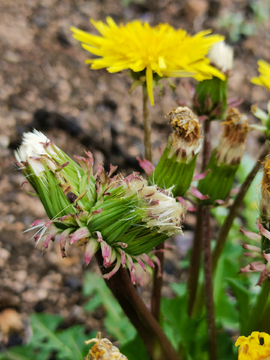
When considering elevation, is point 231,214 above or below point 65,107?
below

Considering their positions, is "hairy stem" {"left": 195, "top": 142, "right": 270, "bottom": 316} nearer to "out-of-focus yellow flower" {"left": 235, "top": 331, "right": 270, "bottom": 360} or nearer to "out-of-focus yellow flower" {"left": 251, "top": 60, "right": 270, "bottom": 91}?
"out-of-focus yellow flower" {"left": 251, "top": 60, "right": 270, "bottom": 91}

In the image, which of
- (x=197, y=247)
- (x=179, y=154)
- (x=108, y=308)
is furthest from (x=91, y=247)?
(x=108, y=308)

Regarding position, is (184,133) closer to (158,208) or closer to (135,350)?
(158,208)

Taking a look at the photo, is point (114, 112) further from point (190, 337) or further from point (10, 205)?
point (190, 337)

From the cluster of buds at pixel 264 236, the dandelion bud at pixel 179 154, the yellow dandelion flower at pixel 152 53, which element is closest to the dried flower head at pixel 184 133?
the dandelion bud at pixel 179 154

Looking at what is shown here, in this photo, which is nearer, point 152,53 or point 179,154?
point 179,154

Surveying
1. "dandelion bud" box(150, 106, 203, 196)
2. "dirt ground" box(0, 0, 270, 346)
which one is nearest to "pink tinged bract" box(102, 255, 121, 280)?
"dandelion bud" box(150, 106, 203, 196)

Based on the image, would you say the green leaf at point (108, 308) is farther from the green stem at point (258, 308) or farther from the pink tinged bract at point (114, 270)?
the pink tinged bract at point (114, 270)

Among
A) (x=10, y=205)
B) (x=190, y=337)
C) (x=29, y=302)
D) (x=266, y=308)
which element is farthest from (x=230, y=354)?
(x=10, y=205)
